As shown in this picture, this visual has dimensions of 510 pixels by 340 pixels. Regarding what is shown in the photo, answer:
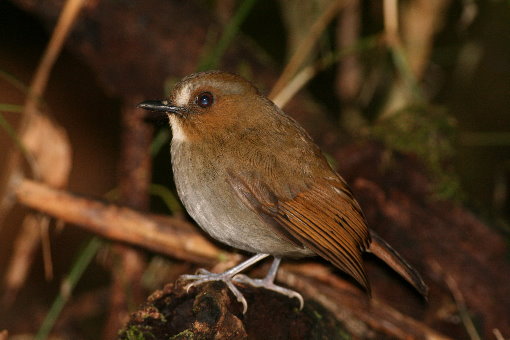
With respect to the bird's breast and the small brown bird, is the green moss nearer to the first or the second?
the small brown bird

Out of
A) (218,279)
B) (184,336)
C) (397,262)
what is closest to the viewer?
(184,336)

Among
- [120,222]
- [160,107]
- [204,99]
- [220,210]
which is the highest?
[204,99]

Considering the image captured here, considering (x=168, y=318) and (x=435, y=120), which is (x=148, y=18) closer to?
(x=435, y=120)

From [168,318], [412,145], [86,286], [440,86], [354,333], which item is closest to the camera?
[168,318]

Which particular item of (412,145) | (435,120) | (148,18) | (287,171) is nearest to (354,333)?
(287,171)

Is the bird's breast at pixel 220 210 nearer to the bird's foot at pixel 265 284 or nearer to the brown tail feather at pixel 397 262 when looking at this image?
the bird's foot at pixel 265 284

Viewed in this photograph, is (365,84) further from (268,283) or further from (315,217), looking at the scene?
(268,283)

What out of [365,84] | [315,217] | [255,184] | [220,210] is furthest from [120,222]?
[365,84]
